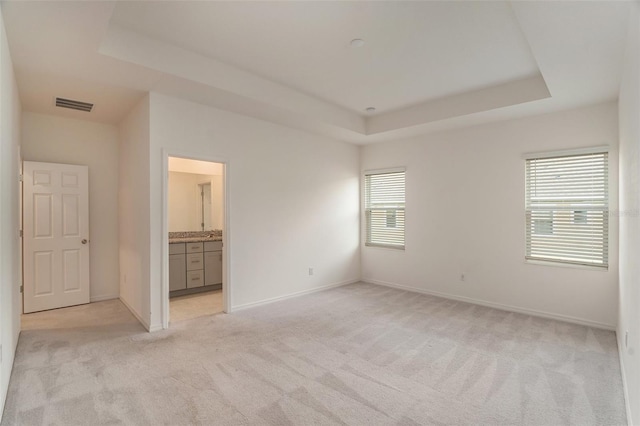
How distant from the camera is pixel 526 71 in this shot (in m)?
3.52

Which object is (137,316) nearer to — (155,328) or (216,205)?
(155,328)

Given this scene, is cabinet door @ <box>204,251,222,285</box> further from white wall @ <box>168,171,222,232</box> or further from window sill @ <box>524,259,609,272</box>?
window sill @ <box>524,259,609,272</box>

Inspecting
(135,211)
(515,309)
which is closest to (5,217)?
(135,211)

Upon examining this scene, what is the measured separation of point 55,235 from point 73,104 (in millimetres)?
1817

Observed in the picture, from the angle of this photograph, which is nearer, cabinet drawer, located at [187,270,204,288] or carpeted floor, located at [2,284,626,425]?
carpeted floor, located at [2,284,626,425]

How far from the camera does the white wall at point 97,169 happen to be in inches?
176

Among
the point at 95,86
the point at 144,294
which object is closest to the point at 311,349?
the point at 144,294

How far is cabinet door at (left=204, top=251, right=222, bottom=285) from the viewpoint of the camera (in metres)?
5.37

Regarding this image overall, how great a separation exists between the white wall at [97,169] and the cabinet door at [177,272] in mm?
844

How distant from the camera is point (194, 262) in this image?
17.2ft

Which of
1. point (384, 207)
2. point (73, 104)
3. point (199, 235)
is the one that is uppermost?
point (73, 104)

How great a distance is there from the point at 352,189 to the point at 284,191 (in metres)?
1.67

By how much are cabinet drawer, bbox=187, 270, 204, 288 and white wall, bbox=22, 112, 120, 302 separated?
1049 millimetres

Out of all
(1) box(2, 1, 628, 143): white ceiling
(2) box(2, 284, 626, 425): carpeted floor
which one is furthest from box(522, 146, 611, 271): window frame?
(2) box(2, 284, 626, 425): carpeted floor
